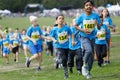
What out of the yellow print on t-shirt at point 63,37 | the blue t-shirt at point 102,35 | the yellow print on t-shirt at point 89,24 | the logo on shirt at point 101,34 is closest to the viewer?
the yellow print on t-shirt at point 89,24

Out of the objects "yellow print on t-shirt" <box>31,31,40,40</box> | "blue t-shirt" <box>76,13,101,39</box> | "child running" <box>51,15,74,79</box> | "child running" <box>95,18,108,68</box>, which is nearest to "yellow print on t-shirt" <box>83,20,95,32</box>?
"blue t-shirt" <box>76,13,101,39</box>

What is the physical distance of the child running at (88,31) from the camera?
40.8 feet

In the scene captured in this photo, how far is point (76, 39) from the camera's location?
1447 cm

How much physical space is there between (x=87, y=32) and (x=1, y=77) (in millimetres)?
3734

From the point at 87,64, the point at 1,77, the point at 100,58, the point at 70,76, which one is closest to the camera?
the point at 87,64

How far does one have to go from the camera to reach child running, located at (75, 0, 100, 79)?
40.8 feet

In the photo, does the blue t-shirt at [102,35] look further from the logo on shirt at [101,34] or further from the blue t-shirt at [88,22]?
the blue t-shirt at [88,22]

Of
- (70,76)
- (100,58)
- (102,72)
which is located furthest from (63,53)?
(100,58)

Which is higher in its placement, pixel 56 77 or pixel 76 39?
pixel 76 39

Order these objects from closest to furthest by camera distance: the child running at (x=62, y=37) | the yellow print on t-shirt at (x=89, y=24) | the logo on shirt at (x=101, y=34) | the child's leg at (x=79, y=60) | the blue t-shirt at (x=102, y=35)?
the yellow print on t-shirt at (x=89, y=24) → the child running at (x=62, y=37) → the child's leg at (x=79, y=60) → the blue t-shirt at (x=102, y=35) → the logo on shirt at (x=101, y=34)

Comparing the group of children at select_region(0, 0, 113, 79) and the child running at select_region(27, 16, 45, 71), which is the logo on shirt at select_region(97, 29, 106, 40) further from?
the child running at select_region(27, 16, 45, 71)

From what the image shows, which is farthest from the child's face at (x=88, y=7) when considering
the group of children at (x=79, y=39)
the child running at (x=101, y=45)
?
the child running at (x=101, y=45)

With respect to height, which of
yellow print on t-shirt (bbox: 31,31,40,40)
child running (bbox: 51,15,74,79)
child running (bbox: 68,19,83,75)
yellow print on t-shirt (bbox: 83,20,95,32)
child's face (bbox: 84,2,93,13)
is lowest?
child running (bbox: 68,19,83,75)

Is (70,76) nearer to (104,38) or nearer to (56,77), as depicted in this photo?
(56,77)
